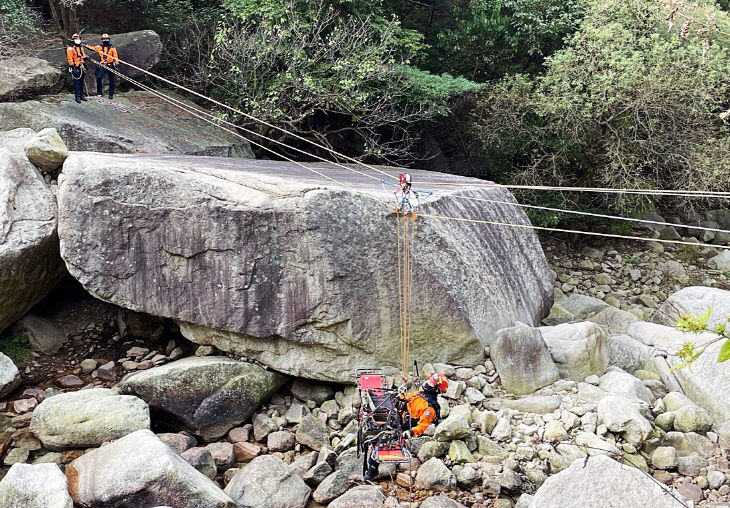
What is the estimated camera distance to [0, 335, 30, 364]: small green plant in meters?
9.65

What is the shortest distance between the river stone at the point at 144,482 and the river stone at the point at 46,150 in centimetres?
541

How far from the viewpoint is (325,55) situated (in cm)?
1298

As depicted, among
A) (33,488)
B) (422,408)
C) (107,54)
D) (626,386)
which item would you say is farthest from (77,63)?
(626,386)

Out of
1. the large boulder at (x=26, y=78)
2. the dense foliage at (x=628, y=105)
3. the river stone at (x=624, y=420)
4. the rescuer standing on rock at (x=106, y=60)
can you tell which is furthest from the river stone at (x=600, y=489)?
the large boulder at (x=26, y=78)

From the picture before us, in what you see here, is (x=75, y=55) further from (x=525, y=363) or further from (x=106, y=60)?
(x=525, y=363)

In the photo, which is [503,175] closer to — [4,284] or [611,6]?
[611,6]

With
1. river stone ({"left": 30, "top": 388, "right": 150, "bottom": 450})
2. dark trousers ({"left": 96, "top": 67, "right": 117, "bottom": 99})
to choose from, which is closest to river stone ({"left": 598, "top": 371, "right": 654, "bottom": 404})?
river stone ({"left": 30, "top": 388, "right": 150, "bottom": 450})

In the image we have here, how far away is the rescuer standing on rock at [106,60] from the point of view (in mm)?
12219

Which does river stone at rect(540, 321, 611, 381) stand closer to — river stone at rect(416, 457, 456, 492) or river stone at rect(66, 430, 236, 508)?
river stone at rect(416, 457, 456, 492)

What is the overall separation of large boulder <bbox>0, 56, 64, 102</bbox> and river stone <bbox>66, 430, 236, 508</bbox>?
8137 mm

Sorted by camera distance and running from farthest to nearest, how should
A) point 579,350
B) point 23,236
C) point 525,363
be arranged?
1. point 23,236
2. point 579,350
3. point 525,363

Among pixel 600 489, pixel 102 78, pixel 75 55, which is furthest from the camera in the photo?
pixel 102 78

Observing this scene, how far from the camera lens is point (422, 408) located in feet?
18.4

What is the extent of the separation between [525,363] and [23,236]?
7379mm
